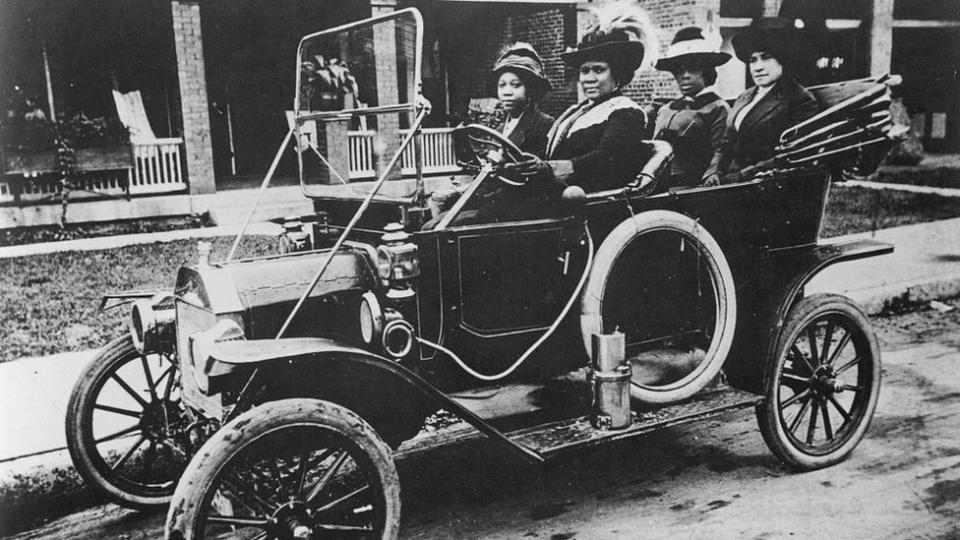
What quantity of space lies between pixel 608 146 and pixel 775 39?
1160mm

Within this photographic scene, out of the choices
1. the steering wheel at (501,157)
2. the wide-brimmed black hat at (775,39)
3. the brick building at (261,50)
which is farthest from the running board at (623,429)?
the brick building at (261,50)

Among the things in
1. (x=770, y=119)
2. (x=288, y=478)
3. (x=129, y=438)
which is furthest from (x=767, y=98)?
(x=129, y=438)

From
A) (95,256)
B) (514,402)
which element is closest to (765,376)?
(514,402)

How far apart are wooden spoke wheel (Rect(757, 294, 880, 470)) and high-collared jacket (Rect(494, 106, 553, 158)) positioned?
1.44 meters

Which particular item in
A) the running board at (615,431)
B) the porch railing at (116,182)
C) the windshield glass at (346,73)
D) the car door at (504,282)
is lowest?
the running board at (615,431)

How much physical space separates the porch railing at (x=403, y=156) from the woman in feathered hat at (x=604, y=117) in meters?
5.06

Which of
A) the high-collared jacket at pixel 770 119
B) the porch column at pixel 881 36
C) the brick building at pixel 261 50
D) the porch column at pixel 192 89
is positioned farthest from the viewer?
the porch column at pixel 881 36

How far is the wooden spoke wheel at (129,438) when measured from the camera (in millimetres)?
3359

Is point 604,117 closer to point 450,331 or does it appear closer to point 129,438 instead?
point 450,331

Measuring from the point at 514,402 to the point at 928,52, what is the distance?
1546 cm

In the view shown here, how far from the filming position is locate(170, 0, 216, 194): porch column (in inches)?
418

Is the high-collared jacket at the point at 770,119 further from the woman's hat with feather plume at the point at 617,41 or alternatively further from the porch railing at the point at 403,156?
the porch railing at the point at 403,156

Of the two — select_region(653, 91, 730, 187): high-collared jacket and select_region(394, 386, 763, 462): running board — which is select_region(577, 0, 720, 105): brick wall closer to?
select_region(653, 91, 730, 187): high-collared jacket

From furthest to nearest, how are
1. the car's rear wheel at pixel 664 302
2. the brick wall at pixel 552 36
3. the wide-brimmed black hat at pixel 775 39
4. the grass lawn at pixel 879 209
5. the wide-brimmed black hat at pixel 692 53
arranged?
the grass lawn at pixel 879 209 < the brick wall at pixel 552 36 < the wide-brimmed black hat at pixel 692 53 < the wide-brimmed black hat at pixel 775 39 < the car's rear wheel at pixel 664 302
